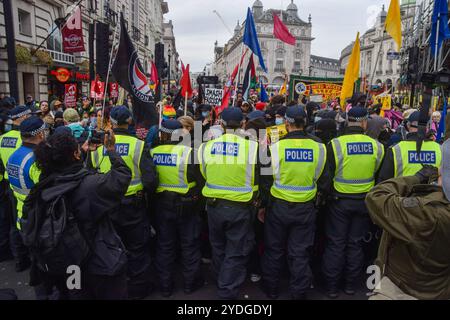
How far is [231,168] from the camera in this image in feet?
12.9

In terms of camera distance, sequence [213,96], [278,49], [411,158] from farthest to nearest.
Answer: [278,49]
[213,96]
[411,158]

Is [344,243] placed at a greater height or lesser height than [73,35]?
lesser

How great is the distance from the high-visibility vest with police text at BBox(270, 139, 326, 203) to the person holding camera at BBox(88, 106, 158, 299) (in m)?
1.48

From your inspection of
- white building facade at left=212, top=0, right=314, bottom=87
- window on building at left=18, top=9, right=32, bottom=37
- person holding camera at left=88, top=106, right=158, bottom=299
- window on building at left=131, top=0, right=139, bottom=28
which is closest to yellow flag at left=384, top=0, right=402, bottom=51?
person holding camera at left=88, top=106, right=158, bottom=299

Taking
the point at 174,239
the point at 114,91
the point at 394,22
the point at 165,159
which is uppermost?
the point at 394,22

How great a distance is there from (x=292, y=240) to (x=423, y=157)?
1798 mm

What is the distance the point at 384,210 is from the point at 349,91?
496 centimetres

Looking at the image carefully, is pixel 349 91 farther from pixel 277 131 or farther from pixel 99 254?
pixel 99 254

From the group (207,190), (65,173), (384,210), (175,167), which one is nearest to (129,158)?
(175,167)

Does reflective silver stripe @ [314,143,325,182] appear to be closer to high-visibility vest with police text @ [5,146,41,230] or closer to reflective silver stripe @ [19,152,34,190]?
high-visibility vest with police text @ [5,146,41,230]

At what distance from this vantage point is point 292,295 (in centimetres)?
419

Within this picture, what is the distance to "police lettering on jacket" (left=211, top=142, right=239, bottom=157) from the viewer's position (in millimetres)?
3963

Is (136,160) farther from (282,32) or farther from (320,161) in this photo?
(282,32)

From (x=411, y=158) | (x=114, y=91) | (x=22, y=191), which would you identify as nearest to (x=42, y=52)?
(x=114, y=91)
